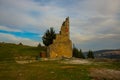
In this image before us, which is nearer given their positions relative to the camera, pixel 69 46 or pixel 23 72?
pixel 23 72

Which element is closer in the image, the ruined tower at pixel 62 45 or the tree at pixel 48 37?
the ruined tower at pixel 62 45

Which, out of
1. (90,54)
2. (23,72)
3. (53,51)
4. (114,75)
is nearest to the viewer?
(114,75)

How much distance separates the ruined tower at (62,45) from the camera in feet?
223

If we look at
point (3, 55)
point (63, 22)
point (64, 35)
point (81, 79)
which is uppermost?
point (63, 22)

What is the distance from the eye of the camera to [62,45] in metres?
70.3

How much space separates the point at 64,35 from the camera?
70.9m

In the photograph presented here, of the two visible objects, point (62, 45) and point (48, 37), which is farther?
point (48, 37)

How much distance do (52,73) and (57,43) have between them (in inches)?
1353

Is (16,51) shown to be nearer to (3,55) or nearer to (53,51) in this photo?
(3,55)

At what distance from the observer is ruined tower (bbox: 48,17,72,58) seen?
68113 mm

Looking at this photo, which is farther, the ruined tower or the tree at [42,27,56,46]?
the tree at [42,27,56,46]

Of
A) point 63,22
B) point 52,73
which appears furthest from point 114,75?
point 63,22

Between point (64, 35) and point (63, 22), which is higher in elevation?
point (63, 22)

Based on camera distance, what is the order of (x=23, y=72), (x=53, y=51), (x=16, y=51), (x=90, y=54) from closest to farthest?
(x=23, y=72) < (x=53, y=51) < (x=16, y=51) < (x=90, y=54)
